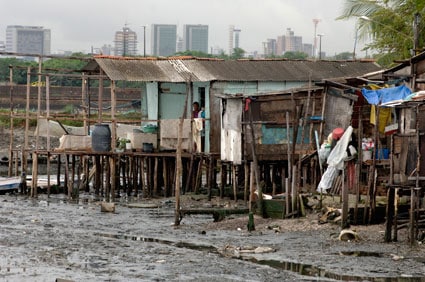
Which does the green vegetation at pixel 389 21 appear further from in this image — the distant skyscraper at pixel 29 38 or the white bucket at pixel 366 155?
the distant skyscraper at pixel 29 38

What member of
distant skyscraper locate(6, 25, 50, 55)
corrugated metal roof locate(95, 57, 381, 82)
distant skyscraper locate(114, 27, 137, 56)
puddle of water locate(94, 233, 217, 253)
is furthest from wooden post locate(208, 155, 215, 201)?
distant skyscraper locate(6, 25, 50, 55)

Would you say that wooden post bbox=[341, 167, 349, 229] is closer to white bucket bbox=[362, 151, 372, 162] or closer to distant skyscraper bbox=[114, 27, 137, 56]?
white bucket bbox=[362, 151, 372, 162]

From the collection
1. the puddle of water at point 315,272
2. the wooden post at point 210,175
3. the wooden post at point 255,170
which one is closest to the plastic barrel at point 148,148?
the wooden post at point 210,175

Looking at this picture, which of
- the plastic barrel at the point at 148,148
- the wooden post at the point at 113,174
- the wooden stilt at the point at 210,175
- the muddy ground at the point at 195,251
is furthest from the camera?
the plastic barrel at the point at 148,148

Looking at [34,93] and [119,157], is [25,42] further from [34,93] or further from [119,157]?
Result: [119,157]

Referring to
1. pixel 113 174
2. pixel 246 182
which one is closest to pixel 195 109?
pixel 113 174

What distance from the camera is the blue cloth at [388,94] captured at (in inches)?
844

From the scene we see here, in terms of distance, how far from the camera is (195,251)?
1970cm

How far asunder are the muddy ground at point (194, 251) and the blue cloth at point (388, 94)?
107 inches

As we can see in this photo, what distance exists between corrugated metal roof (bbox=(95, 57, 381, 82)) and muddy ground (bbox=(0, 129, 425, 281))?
17.5ft

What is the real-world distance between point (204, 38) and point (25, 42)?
25891 mm

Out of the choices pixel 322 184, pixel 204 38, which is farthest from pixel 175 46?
pixel 322 184

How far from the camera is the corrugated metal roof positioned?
97.6ft

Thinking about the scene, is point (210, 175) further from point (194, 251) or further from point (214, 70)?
point (194, 251)
